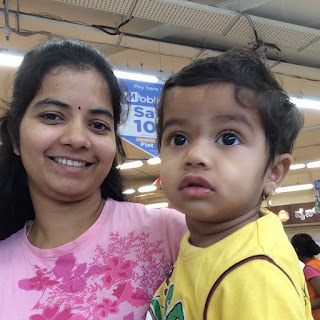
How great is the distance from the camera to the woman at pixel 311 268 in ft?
14.5

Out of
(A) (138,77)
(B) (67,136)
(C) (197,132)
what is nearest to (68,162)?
(B) (67,136)

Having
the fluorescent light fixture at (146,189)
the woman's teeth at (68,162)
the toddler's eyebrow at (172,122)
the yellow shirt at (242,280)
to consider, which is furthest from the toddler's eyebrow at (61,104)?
the fluorescent light fixture at (146,189)

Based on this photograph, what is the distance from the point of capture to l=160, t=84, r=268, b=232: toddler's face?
992 millimetres

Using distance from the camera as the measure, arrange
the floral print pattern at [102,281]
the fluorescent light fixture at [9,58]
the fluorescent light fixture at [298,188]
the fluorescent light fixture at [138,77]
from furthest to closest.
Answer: the fluorescent light fixture at [298,188] → the fluorescent light fixture at [138,77] → the fluorescent light fixture at [9,58] → the floral print pattern at [102,281]

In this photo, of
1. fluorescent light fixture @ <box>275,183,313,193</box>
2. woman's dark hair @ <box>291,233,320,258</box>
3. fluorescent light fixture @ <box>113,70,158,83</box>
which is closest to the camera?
fluorescent light fixture @ <box>113,70,158,83</box>


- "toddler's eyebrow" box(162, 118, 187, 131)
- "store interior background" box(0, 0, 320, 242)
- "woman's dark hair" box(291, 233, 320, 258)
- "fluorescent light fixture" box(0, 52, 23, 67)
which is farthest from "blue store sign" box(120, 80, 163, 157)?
"toddler's eyebrow" box(162, 118, 187, 131)

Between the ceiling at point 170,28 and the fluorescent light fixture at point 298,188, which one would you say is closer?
the ceiling at point 170,28

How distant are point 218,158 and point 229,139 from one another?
0.06 meters

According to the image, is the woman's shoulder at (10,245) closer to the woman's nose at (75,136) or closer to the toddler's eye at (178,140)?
the woman's nose at (75,136)

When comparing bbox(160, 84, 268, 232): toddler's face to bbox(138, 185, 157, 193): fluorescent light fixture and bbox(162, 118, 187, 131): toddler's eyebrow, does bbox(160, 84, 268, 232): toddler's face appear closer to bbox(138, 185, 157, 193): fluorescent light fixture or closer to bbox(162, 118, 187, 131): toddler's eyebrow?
bbox(162, 118, 187, 131): toddler's eyebrow

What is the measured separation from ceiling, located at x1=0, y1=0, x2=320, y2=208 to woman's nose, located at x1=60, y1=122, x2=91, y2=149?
9.94ft

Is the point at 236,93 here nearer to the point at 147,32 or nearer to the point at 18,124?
the point at 18,124

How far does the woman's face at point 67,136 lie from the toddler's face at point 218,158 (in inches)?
13.0

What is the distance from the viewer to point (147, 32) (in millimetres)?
5191
